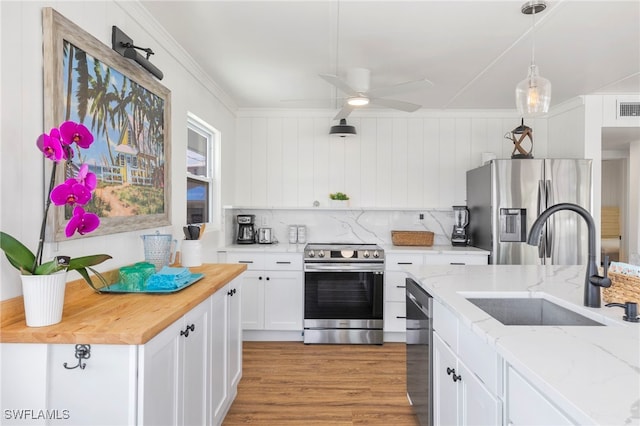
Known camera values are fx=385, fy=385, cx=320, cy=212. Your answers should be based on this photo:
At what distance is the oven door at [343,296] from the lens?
156 inches

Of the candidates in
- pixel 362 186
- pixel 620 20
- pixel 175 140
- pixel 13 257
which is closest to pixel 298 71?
pixel 175 140

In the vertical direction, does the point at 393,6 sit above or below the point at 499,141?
above

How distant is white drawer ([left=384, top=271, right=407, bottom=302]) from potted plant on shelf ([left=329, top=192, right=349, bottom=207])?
3.30ft

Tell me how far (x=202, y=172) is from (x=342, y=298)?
192cm

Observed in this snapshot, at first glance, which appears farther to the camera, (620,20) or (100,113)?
(620,20)

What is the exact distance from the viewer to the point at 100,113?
6.29 feet

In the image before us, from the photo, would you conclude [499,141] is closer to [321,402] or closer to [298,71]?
[298,71]

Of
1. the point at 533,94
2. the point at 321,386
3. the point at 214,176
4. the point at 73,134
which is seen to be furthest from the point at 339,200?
the point at 73,134

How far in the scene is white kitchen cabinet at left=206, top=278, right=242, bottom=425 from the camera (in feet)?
7.11

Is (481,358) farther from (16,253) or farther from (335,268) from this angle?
(335,268)

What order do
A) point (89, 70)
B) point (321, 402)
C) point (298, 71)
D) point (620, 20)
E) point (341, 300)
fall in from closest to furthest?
point (89, 70) → point (620, 20) → point (321, 402) → point (298, 71) → point (341, 300)

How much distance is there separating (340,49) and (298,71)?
0.60 metres

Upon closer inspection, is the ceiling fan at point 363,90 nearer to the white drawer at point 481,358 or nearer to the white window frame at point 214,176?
the white window frame at point 214,176

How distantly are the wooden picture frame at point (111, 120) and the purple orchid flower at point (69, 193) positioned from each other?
1.25ft
